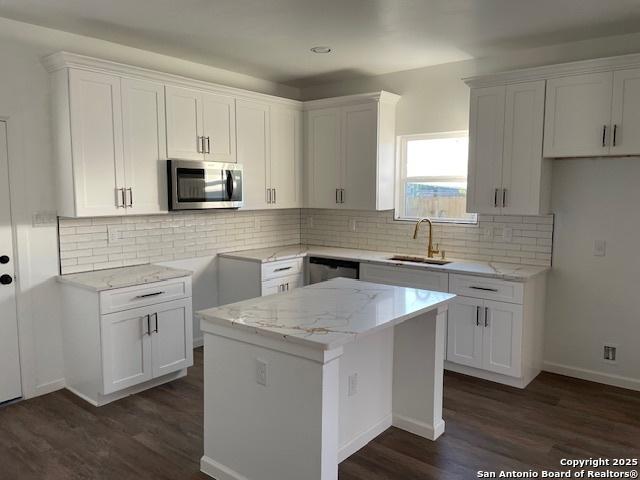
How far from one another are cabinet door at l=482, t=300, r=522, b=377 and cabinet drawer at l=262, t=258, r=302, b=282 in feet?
6.10

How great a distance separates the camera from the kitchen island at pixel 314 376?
7.53 ft

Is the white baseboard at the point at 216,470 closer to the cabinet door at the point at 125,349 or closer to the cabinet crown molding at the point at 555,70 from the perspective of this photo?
the cabinet door at the point at 125,349

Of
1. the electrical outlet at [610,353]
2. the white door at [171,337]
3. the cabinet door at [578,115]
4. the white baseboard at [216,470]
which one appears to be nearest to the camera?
the white baseboard at [216,470]

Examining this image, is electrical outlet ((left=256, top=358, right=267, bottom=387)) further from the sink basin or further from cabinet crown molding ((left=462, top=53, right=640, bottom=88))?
cabinet crown molding ((left=462, top=53, right=640, bottom=88))

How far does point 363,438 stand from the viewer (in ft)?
10.1

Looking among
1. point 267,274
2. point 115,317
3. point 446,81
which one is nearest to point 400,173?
point 446,81

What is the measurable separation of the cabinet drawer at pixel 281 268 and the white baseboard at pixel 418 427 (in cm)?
192

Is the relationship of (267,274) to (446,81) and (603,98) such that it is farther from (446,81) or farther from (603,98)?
(603,98)

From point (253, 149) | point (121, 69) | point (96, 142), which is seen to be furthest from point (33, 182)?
point (253, 149)

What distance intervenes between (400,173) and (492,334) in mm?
1897

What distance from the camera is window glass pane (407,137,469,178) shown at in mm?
4793

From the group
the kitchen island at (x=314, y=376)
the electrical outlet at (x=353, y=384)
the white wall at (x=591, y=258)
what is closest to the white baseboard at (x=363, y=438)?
the kitchen island at (x=314, y=376)

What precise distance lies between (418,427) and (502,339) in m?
1.21

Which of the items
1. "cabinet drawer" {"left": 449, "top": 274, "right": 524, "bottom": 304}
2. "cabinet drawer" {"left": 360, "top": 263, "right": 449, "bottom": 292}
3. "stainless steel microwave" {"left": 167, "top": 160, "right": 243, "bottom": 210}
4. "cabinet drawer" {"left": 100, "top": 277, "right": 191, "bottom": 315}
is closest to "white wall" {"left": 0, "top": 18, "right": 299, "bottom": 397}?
"cabinet drawer" {"left": 100, "top": 277, "right": 191, "bottom": 315}
